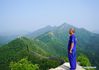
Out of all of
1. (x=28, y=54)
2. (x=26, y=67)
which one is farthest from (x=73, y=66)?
(x=28, y=54)

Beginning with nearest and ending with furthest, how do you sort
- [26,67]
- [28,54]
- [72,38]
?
[72,38] < [26,67] < [28,54]

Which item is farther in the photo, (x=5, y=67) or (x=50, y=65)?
(x=5, y=67)

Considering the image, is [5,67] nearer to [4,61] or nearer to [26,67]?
[4,61]

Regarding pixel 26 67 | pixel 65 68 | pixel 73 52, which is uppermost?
pixel 73 52

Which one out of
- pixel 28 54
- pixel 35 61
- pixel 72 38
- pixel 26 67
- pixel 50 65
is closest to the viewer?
pixel 72 38

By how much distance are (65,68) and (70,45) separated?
264 cm

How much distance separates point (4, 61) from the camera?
645 feet

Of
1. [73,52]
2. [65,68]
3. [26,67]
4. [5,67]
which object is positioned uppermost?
[73,52]

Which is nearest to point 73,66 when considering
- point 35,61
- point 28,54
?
point 35,61

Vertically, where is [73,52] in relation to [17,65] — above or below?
above

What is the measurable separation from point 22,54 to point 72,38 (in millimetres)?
181856

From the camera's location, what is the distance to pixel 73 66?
1597 cm

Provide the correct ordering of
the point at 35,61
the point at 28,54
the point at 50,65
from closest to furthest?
the point at 50,65 < the point at 35,61 < the point at 28,54

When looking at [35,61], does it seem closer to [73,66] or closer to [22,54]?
[22,54]
